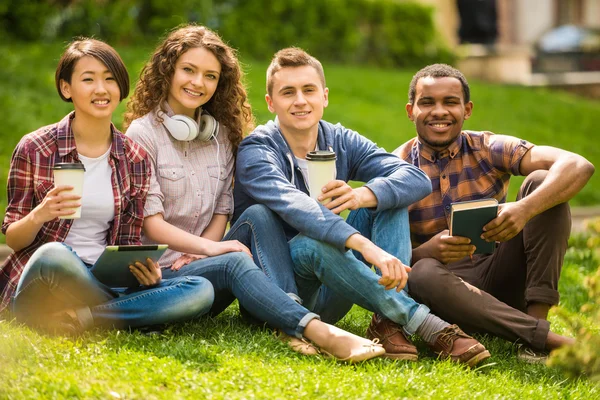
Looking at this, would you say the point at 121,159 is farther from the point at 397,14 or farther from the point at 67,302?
the point at 397,14

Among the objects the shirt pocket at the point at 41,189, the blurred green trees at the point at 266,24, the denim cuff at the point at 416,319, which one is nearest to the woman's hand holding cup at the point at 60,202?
the shirt pocket at the point at 41,189

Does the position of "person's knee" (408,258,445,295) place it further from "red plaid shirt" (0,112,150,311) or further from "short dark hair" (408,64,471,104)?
"red plaid shirt" (0,112,150,311)

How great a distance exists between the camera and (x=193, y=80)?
4543 mm

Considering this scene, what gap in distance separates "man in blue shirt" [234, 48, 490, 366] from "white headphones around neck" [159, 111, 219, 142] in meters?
0.20

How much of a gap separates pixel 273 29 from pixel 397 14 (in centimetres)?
336

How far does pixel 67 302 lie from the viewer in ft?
13.2

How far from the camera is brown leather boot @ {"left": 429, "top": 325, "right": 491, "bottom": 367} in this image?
4074 mm

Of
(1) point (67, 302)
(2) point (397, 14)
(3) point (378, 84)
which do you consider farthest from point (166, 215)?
(2) point (397, 14)

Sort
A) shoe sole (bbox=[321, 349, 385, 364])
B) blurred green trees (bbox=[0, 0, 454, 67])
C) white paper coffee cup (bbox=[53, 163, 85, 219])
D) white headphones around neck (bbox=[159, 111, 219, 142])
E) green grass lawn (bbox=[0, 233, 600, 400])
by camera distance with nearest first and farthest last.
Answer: green grass lawn (bbox=[0, 233, 600, 400]) → white paper coffee cup (bbox=[53, 163, 85, 219]) → shoe sole (bbox=[321, 349, 385, 364]) → white headphones around neck (bbox=[159, 111, 219, 142]) → blurred green trees (bbox=[0, 0, 454, 67])

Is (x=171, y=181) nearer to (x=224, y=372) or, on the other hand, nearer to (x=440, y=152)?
(x=224, y=372)

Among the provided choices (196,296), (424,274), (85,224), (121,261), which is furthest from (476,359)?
(85,224)

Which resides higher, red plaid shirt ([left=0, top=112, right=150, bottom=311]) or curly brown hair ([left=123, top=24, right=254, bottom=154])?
curly brown hair ([left=123, top=24, right=254, bottom=154])

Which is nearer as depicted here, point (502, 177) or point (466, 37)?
point (502, 177)

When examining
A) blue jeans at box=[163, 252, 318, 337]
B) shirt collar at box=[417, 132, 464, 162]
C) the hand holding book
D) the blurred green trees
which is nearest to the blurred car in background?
the blurred green trees
